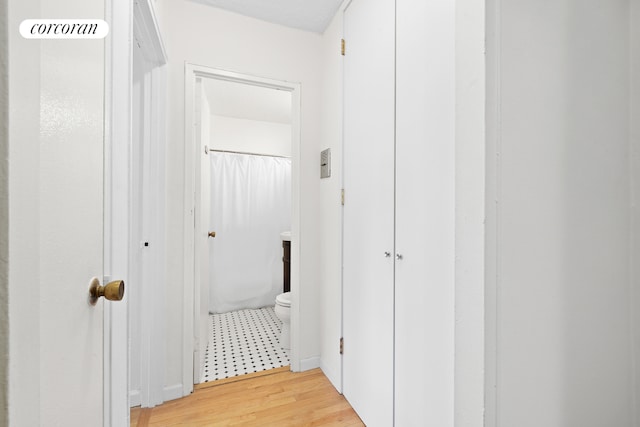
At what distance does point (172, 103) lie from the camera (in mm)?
1794

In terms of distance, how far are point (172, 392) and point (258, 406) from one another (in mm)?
535

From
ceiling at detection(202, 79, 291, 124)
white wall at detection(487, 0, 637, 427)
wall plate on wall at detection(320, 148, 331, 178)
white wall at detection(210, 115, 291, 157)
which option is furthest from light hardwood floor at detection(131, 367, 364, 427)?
white wall at detection(210, 115, 291, 157)

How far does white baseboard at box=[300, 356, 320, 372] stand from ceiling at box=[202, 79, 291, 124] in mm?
Result: 2214

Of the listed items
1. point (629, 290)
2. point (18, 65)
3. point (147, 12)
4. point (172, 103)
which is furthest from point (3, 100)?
point (172, 103)

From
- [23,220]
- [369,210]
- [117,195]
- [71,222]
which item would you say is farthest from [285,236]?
[23,220]

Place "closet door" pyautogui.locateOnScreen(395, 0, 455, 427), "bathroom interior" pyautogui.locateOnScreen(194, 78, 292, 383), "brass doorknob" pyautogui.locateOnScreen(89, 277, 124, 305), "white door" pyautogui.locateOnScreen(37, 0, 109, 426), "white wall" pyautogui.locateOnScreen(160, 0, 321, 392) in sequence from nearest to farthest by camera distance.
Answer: "white door" pyautogui.locateOnScreen(37, 0, 109, 426), "brass doorknob" pyautogui.locateOnScreen(89, 277, 124, 305), "closet door" pyautogui.locateOnScreen(395, 0, 455, 427), "white wall" pyautogui.locateOnScreen(160, 0, 321, 392), "bathroom interior" pyautogui.locateOnScreen(194, 78, 292, 383)

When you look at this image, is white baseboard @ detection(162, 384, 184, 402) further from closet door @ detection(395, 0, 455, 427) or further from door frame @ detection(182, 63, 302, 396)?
closet door @ detection(395, 0, 455, 427)

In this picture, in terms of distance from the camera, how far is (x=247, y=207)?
355cm

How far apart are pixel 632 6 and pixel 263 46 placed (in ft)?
6.10

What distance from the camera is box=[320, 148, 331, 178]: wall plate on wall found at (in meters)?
2.01

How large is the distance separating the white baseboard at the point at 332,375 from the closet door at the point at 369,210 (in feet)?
0.29

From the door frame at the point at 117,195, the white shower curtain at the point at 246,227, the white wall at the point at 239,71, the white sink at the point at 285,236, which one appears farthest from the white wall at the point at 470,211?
the white shower curtain at the point at 246,227

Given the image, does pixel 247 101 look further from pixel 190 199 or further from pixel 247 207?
pixel 190 199

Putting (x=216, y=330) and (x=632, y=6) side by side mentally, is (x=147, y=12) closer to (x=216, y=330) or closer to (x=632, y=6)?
(x=632, y=6)
